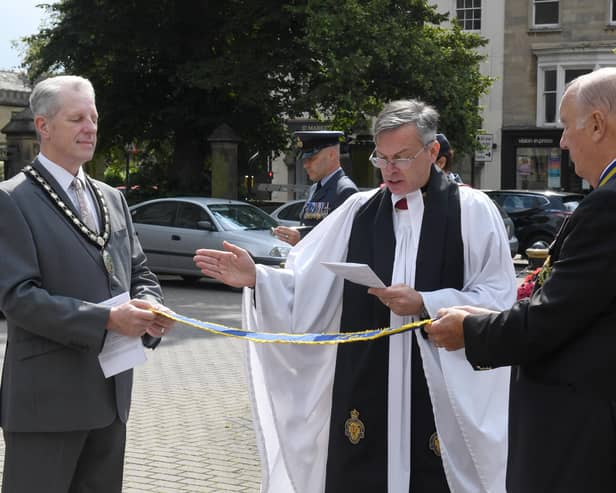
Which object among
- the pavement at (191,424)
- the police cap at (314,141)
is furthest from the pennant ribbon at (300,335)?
the police cap at (314,141)

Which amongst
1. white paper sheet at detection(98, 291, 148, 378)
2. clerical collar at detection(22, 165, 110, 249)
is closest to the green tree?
clerical collar at detection(22, 165, 110, 249)

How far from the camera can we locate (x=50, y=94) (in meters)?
3.37

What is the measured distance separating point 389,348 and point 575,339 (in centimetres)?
133

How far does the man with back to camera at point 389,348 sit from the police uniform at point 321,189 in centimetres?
308

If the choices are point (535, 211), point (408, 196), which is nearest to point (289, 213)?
point (535, 211)

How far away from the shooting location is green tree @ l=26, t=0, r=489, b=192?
2075cm

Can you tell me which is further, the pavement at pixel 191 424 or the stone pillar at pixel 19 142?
the stone pillar at pixel 19 142

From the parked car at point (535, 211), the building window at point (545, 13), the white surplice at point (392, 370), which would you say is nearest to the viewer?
the white surplice at point (392, 370)

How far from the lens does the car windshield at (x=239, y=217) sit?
15570mm

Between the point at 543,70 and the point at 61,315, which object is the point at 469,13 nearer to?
the point at 543,70

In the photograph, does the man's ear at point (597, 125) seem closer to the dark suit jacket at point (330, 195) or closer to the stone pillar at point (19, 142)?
the dark suit jacket at point (330, 195)

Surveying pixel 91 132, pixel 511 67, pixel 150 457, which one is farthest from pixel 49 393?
pixel 511 67

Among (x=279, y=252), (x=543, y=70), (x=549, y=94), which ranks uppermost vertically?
(x=543, y=70)

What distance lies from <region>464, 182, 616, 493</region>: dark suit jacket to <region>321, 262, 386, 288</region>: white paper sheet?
2.40 ft
